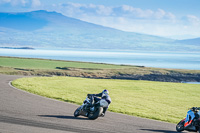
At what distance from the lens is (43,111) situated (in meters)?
18.7

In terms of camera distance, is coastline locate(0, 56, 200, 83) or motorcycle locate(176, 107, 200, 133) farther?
coastline locate(0, 56, 200, 83)

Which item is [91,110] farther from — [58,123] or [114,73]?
[114,73]

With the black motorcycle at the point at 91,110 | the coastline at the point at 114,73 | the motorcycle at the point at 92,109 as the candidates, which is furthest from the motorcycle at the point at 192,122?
the coastline at the point at 114,73

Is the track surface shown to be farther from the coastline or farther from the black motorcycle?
the coastline

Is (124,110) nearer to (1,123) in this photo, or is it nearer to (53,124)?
(53,124)

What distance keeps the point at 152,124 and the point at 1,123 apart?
7.23 metres

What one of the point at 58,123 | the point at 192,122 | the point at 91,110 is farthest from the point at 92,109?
the point at 192,122

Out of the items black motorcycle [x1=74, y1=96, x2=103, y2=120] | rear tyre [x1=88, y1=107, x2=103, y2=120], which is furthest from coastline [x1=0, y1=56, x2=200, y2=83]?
rear tyre [x1=88, y1=107, x2=103, y2=120]

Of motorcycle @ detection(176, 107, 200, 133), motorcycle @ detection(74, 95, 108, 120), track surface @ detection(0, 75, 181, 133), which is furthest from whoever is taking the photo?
motorcycle @ detection(74, 95, 108, 120)

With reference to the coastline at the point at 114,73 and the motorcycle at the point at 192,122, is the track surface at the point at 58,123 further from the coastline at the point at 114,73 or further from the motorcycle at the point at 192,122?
the coastline at the point at 114,73

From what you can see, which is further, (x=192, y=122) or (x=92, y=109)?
(x=92, y=109)

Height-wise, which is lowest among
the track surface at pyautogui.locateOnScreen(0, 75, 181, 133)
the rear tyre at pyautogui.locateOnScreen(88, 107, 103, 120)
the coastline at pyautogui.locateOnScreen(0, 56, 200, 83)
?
the track surface at pyautogui.locateOnScreen(0, 75, 181, 133)

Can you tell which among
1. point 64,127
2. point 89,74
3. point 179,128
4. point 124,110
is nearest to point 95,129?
point 64,127

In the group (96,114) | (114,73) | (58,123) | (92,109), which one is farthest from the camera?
(114,73)
